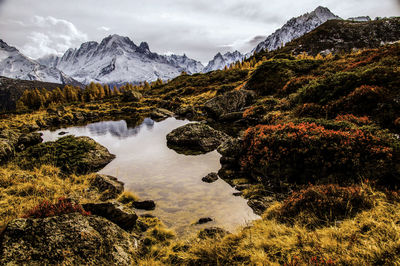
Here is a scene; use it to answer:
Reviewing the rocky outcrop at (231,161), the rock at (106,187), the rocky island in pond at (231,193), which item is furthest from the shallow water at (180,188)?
the rock at (106,187)

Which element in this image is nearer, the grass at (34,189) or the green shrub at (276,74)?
the grass at (34,189)

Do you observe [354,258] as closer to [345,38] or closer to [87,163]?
[87,163]

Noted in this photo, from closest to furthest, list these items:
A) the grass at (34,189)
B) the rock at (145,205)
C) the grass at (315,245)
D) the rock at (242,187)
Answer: the grass at (315,245) < the grass at (34,189) < the rock at (145,205) < the rock at (242,187)

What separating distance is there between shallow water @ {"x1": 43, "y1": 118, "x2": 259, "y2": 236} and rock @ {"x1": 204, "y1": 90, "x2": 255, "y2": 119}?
1355cm

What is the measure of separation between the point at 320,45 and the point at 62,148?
17685 cm

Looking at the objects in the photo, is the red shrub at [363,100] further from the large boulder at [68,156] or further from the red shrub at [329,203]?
the large boulder at [68,156]

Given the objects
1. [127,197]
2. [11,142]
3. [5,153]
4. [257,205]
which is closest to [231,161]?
[257,205]

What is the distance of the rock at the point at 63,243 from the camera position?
3.89 meters

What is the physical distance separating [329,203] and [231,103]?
24.3m

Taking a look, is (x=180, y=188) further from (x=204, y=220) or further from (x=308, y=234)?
(x=308, y=234)

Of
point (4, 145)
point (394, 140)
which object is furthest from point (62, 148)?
point (394, 140)

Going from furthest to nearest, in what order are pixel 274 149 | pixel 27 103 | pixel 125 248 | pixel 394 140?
pixel 27 103
pixel 274 149
pixel 394 140
pixel 125 248

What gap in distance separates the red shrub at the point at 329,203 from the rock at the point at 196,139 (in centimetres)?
1054

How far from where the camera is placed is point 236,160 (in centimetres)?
1244
